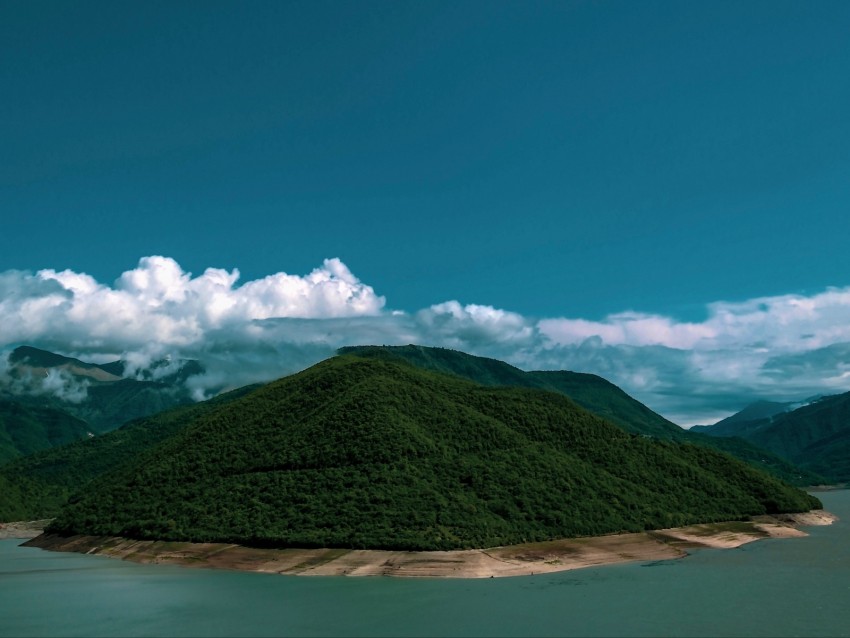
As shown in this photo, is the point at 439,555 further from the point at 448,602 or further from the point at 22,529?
the point at 22,529

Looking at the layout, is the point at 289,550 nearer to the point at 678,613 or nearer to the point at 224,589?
the point at 224,589

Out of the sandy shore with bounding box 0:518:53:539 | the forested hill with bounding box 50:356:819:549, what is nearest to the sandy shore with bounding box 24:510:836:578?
the forested hill with bounding box 50:356:819:549

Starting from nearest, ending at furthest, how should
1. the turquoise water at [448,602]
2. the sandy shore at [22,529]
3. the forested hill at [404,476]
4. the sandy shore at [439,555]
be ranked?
the turquoise water at [448,602] → the sandy shore at [439,555] → the forested hill at [404,476] → the sandy shore at [22,529]

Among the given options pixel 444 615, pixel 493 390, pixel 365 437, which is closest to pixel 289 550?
pixel 365 437

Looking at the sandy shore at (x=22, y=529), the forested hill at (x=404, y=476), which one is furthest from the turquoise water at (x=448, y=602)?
the sandy shore at (x=22, y=529)

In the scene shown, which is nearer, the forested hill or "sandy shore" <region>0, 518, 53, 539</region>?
the forested hill

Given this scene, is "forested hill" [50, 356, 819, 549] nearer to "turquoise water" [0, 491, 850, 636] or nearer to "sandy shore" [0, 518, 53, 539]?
"turquoise water" [0, 491, 850, 636]

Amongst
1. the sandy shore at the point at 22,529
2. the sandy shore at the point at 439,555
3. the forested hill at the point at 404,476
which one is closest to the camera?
the sandy shore at the point at 439,555

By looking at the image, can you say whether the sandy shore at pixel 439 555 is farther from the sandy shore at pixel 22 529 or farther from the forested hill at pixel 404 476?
the sandy shore at pixel 22 529
